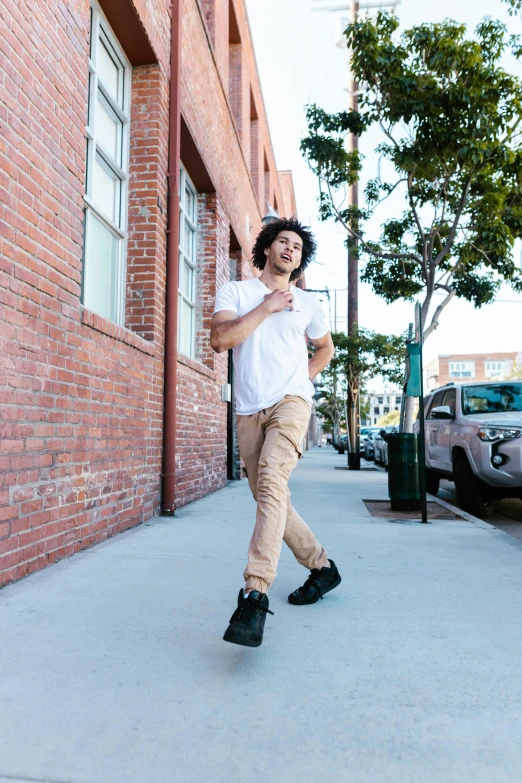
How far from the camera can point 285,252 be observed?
10.4 ft

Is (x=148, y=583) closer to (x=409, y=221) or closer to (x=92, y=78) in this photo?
(x=92, y=78)

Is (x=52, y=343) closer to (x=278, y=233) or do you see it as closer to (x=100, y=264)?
(x=278, y=233)

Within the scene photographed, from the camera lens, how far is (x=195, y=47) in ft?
26.1

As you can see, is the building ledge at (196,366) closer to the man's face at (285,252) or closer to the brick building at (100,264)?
the brick building at (100,264)

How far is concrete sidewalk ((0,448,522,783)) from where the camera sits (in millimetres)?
1721

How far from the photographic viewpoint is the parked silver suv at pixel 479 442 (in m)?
7.06

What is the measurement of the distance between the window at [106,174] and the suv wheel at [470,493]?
4.54 meters

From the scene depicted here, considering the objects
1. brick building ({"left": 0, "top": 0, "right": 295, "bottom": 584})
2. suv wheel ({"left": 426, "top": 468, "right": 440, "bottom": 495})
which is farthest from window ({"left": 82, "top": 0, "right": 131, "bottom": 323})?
suv wheel ({"left": 426, "top": 468, "right": 440, "bottom": 495})

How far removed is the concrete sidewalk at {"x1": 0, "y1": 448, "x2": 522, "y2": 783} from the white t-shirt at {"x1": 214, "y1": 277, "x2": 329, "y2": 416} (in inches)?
41.6

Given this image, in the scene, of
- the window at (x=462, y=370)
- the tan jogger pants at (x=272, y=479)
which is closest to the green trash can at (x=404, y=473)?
the tan jogger pants at (x=272, y=479)

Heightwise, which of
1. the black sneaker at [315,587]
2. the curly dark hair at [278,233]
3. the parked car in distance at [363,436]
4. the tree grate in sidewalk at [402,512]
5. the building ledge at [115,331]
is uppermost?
the curly dark hair at [278,233]

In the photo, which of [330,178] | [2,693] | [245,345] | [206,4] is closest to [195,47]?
[206,4]

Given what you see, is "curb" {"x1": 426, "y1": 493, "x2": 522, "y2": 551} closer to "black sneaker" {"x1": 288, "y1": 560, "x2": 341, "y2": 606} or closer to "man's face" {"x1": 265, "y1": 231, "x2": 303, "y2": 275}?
"black sneaker" {"x1": 288, "y1": 560, "x2": 341, "y2": 606}

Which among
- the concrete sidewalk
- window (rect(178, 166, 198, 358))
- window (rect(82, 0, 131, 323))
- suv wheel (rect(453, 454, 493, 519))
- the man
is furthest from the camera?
window (rect(178, 166, 198, 358))
